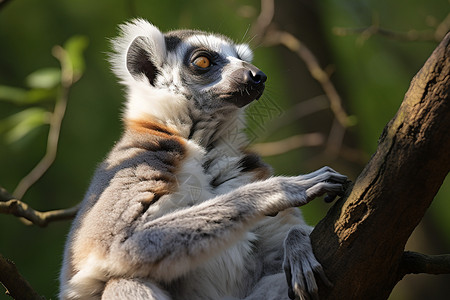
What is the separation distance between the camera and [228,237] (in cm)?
210

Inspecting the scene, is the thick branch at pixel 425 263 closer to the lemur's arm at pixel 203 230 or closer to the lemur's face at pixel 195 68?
the lemur's arm at pixel 203 230

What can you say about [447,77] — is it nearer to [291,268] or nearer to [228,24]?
[291,268]

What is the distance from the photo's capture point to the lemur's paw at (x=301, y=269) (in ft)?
6.23

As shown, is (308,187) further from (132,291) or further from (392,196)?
(132,291)

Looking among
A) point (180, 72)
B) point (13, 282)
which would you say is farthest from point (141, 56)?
point (13, 282)

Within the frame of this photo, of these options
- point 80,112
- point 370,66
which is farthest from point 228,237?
point 80,112

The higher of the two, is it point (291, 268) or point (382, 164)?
point (382, 164)

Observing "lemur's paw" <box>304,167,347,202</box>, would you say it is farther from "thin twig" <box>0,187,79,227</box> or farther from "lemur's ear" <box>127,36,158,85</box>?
"thin twig" <box>0,187,79,227</box>

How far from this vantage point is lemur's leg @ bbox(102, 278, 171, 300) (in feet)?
6.89

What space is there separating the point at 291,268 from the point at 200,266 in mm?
488

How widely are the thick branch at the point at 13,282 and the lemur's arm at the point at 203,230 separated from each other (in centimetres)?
39

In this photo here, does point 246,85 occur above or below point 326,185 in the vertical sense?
above

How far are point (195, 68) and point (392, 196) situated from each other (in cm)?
146

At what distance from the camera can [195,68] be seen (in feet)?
9.51
